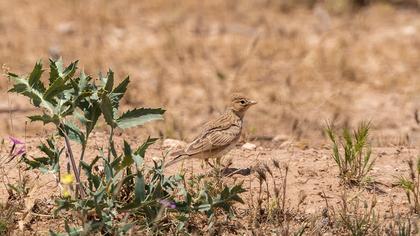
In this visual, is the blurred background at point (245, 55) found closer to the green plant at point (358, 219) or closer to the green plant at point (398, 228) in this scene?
the green plant at point (358, 219)

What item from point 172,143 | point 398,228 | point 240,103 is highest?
point 240,103

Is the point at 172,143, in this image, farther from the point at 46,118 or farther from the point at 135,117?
the point at 46,118

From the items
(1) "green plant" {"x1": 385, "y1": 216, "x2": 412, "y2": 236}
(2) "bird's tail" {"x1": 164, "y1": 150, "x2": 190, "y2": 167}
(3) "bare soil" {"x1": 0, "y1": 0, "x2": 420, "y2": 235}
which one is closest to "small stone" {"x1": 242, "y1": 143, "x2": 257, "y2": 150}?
(3) "bare soil" {"x1": 0, "y1": 0, "x2": 420, "y2": 235}

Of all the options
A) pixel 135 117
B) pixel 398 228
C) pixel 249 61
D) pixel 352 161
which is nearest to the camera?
pixel 135 117

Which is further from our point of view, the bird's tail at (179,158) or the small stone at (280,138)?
the small stone at (280,138)

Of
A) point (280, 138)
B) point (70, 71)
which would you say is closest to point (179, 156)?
point (70, 71)

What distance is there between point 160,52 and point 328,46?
7.53 ft

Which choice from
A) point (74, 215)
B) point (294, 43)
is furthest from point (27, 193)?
point (294, 43)

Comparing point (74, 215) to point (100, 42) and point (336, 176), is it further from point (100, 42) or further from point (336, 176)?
point (100, 42)

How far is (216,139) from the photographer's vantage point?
709 cm

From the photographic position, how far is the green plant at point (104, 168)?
546 centimetres

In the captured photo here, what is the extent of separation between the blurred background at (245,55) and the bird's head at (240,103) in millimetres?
927

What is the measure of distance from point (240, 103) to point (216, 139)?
0.68 meters

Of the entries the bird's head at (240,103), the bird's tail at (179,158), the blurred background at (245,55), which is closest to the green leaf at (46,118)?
the bird's tail at (179,158)
